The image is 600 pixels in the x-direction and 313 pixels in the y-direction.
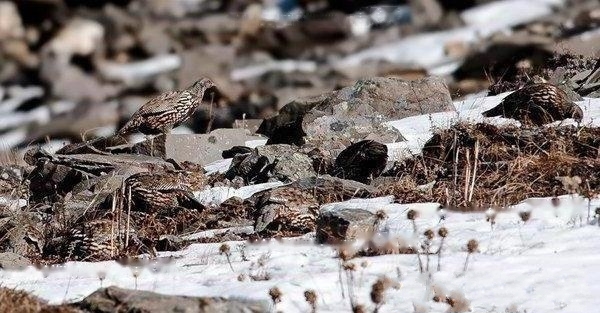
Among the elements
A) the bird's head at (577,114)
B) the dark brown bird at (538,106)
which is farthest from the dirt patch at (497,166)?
the dark brown bird at (538,106)

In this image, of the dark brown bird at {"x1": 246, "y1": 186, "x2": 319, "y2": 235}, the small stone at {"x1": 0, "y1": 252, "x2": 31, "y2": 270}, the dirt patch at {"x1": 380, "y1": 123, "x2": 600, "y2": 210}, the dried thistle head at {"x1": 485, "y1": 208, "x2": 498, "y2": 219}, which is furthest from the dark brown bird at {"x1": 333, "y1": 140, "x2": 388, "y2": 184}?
the small stone at {"x1": 0, "y1": 252, "x2": 31, "y2": 270}

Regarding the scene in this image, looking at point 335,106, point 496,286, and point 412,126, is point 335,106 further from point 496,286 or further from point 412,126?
point 496,286

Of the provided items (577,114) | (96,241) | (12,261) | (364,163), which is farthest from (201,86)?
(12,261)

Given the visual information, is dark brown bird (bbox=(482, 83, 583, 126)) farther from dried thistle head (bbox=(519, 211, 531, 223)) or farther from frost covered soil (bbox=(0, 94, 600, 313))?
dried thistle head (bbox=(519, 211, 531, 223))

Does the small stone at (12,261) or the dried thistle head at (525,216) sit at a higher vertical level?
the dried thistle head at (525,216)

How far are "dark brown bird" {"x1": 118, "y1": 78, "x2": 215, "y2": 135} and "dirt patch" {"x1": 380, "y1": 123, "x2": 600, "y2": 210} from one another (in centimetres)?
382

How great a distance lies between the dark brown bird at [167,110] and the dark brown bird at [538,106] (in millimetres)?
4333

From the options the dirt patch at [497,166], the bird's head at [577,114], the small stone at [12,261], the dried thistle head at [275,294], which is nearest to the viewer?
the dried thistle head at [275,294]

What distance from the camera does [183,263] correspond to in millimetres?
7016

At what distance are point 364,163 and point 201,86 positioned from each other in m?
3.55

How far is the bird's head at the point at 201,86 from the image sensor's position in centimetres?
1330

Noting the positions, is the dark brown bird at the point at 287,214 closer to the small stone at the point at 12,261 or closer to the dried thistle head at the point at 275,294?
the small stone at the point at 12,261

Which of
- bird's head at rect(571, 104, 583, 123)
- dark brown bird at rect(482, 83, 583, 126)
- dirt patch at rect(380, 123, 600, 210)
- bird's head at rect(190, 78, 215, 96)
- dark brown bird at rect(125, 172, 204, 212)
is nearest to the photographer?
dirt patch at rect(380, 123, 600, 210)

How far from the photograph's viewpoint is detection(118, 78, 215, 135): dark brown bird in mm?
13172
